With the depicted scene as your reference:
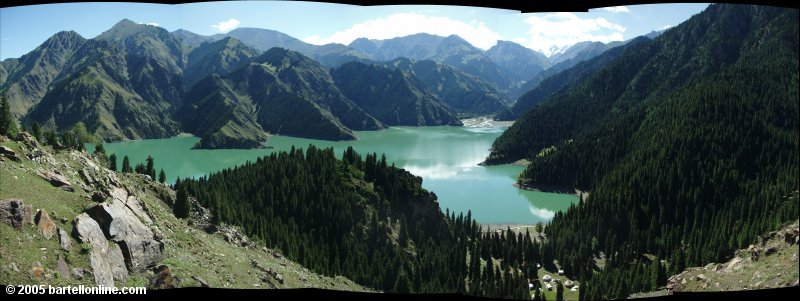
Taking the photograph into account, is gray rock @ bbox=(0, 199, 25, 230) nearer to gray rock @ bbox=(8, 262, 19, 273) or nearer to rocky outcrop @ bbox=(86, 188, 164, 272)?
gray rock @ bbox=(8, 262, 19, 273)

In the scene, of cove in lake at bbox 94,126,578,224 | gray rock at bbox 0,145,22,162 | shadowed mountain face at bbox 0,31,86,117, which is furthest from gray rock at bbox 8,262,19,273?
shadowed mountain face at bbox 0,31,86,117

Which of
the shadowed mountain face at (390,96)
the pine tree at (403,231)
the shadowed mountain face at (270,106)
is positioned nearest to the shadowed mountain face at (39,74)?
the shadowed mountain face at (270,106)

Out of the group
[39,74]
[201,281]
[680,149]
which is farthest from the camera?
[39,74]

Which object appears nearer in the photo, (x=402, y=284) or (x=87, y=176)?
(x=87, y=176)

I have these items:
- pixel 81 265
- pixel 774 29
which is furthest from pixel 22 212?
pixel 774 29

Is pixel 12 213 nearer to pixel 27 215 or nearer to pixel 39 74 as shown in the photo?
pixel 27 215

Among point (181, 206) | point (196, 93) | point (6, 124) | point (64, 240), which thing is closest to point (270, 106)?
point (196, 93)
